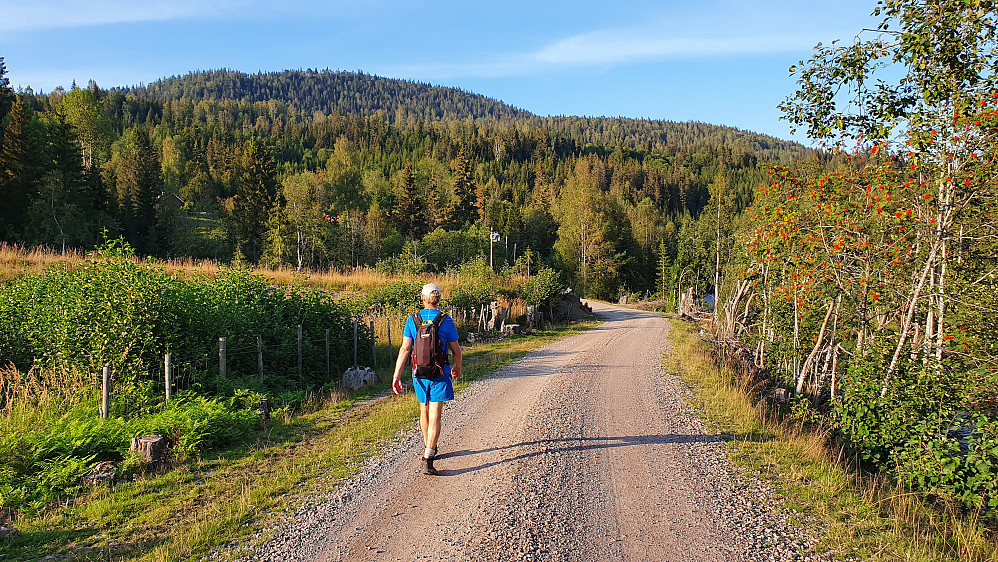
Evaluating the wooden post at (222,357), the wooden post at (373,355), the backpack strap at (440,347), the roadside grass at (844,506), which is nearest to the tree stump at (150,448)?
the wooden post at (222,357)

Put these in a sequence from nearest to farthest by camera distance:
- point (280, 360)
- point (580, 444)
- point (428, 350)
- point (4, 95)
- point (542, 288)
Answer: point (428, 350)
point (580, 444)
point (280, 360)
point (542, 288)
point (4, 95)

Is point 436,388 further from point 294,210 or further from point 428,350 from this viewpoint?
point 294,210

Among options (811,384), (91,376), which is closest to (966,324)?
(811,384)

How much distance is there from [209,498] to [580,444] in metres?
4.43

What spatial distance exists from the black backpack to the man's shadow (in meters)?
1.21

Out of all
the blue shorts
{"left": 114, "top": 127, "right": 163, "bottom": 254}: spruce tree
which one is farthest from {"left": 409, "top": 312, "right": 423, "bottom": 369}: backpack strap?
{"left": 114, "top": 127, "right": 163, "bottom": 254}: spruce tree

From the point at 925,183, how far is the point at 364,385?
1098cm

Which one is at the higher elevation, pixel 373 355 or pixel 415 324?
pixel 415 324

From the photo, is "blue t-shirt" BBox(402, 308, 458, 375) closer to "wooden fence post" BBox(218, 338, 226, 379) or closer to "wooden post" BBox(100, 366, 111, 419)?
"wooden post" BBox(100, 366, 111, 419)

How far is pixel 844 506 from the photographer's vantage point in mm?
5449

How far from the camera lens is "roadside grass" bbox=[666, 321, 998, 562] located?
186 inches

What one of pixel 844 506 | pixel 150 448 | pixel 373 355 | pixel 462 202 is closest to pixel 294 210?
pixel 462 202

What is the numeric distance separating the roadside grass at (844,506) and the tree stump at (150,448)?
7271 millimetres

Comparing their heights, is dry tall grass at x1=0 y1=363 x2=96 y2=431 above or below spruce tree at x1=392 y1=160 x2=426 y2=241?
below
